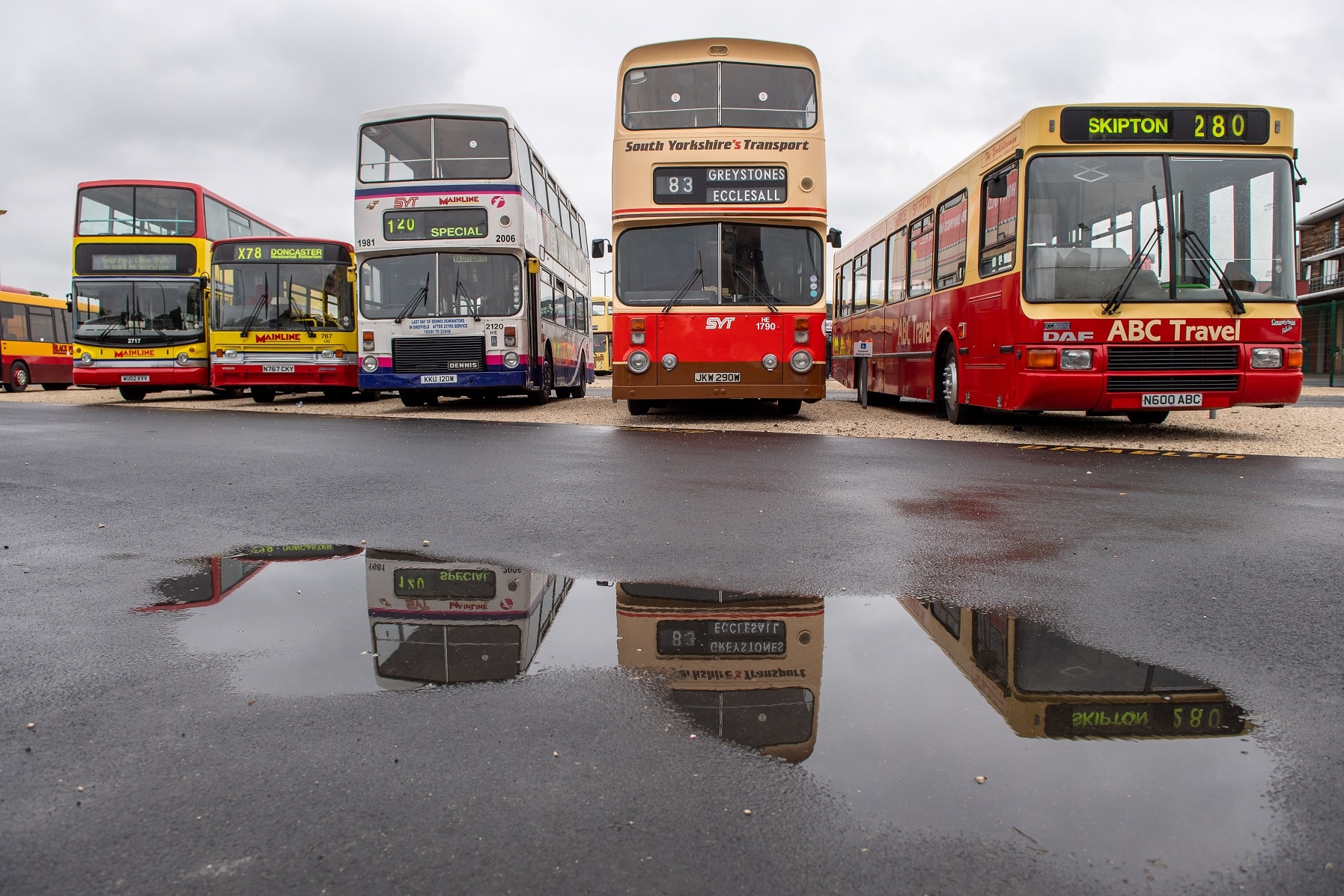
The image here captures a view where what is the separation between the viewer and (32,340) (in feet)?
103

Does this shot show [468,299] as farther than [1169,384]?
Yes

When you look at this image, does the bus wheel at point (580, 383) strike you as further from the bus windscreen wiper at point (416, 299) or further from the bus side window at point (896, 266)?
the bus side window at point (896, 266)

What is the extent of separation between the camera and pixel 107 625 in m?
3.75

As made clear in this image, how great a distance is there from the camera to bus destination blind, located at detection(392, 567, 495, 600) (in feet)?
13.7

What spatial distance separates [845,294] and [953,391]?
25.6ft

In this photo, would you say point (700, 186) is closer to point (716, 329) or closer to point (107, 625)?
point (716, 329)

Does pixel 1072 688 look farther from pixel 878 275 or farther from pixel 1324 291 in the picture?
pixel 1324 291

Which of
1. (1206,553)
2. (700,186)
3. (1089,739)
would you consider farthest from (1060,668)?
(700,186)

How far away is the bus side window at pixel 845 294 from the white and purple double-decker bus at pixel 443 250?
676 cm

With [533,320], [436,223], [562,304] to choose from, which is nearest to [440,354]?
[533,320]

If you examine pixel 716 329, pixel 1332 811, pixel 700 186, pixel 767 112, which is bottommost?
pixel 1332 811

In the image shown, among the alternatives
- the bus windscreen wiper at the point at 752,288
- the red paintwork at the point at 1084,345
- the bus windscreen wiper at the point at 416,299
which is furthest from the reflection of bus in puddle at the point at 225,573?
the bus windscreen wiper at the point at 416,299

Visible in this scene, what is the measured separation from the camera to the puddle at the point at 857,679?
7.44 ft

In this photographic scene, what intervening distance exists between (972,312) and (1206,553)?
7405 millimetres
